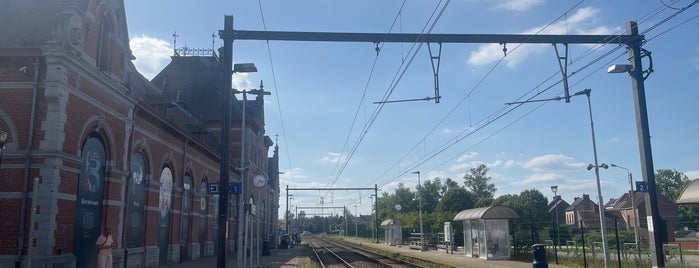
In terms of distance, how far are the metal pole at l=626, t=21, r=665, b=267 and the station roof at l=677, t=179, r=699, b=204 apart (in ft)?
24.2

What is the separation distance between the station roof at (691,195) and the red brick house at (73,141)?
21115 millimetres

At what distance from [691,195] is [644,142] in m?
8.57

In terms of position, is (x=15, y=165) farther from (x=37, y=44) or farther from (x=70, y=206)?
(x=37, y=44)

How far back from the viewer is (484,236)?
2886 centimetres

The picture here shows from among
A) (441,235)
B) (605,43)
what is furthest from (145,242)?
(441,235)

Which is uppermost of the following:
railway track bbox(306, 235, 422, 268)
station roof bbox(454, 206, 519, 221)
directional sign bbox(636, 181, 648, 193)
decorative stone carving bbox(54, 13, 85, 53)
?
decorative stone carving bbox(54, 13, 85, 53)

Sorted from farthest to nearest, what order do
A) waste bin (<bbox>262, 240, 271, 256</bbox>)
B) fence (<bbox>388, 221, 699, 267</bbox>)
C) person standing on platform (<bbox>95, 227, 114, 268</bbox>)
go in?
waste bin (<bbox>262, 240, 271, 256</bbox>) < fence (<bbox>388, 221, 699, 267</bbox>) < person standing on platform (<bbox>95, 227, 114, 268</bbox>)

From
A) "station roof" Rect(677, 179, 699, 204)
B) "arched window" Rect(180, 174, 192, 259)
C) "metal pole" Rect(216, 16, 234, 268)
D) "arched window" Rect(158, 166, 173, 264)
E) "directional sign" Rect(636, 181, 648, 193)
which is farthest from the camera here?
"arched window" Rect(180, 174, 192, 259)

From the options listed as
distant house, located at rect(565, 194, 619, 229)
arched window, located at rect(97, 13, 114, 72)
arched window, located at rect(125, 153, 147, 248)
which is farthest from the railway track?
distant house, located at rect(565, 194, 619, 229)

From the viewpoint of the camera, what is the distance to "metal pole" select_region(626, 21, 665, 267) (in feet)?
47.0

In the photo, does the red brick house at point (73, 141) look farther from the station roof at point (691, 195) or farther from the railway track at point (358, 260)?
the station roof at point (691, 195)

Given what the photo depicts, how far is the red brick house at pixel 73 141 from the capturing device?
15180 millimetres

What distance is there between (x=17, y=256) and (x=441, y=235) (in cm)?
4119

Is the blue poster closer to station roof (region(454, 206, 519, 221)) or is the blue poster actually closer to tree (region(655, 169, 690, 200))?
station roof (region(454, 206, 519, 221))
